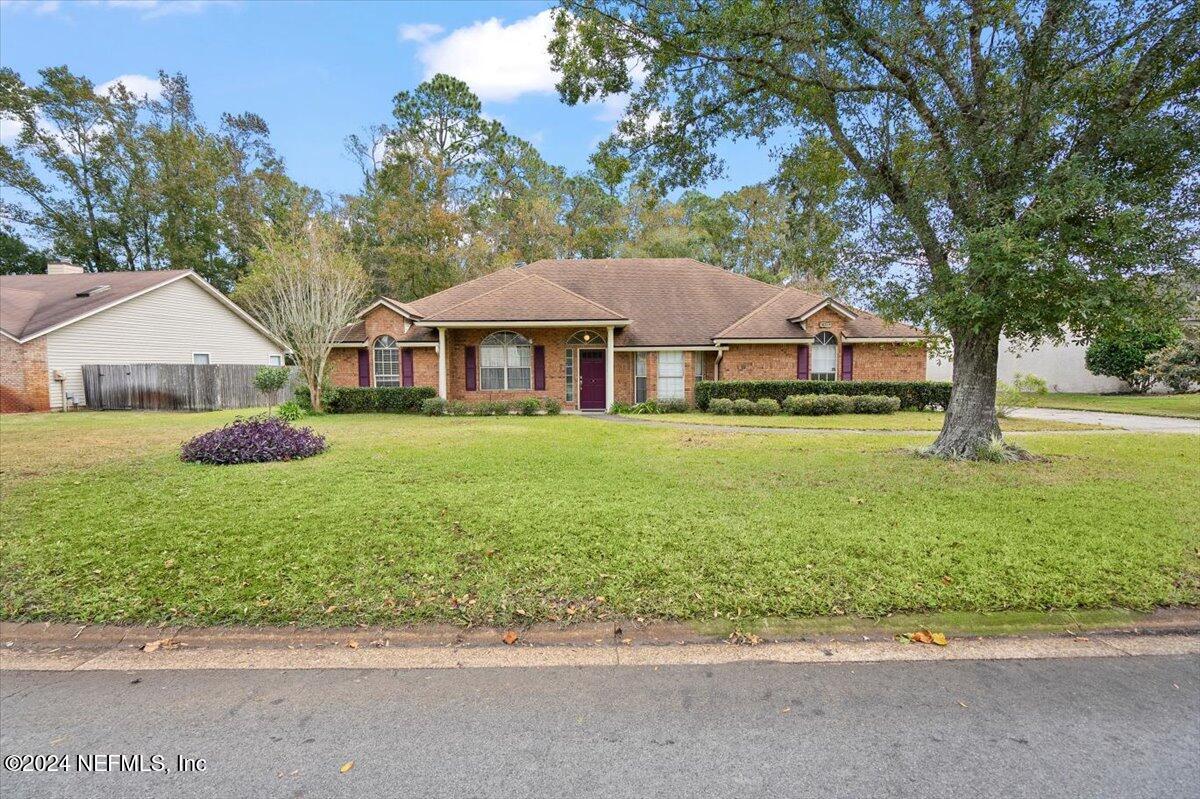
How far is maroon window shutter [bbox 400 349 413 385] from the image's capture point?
2030 cm

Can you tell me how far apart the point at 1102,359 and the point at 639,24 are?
26.7m

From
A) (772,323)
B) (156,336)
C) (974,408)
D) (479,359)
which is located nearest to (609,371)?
(479,359)

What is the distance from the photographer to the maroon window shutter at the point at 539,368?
771 inches

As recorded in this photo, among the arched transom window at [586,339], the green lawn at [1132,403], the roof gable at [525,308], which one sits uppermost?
the roof gable at [525,308]

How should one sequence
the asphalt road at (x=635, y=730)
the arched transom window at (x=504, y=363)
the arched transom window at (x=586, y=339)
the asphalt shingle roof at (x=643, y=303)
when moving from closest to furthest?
the asphalt road at (x=635, y=730), the asphalt shingle roof at (x=643, y=303), the arched transom window at (x=586, y=339), the arched transom window at (x=504, y=363)

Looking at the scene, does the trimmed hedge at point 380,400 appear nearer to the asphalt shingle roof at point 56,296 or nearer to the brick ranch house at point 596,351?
the brick ranch house at point 596,351

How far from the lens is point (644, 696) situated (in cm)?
310

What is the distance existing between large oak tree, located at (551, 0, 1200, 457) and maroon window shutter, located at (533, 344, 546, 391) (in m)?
10.1

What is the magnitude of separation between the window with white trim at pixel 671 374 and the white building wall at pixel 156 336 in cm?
2041

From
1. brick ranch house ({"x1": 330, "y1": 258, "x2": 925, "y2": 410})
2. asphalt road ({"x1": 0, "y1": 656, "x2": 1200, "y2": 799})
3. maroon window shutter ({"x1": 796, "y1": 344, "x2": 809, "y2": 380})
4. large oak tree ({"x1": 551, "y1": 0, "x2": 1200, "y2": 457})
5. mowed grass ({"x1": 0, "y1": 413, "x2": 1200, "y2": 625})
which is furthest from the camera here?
maroon window shutter ({"x1": 796, "y1": 344, "x2": 809, "y2": 380})

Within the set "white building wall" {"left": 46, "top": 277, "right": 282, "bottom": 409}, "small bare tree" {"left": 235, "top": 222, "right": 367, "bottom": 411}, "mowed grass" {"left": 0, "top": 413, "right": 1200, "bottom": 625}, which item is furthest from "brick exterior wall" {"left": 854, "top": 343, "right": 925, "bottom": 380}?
"white building wall" {"left": 46, "top": 277, "right": 282, "bottom": 409}

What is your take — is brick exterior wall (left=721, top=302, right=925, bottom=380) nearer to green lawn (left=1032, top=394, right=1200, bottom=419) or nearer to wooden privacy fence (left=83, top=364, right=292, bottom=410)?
green lawn (left=1032, top=394, right=1200, bottom=419)

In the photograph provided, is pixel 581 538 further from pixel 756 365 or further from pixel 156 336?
pixel 156 336

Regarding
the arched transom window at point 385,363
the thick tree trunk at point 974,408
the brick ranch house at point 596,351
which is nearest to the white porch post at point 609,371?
the brick ranch house at point 596,351
